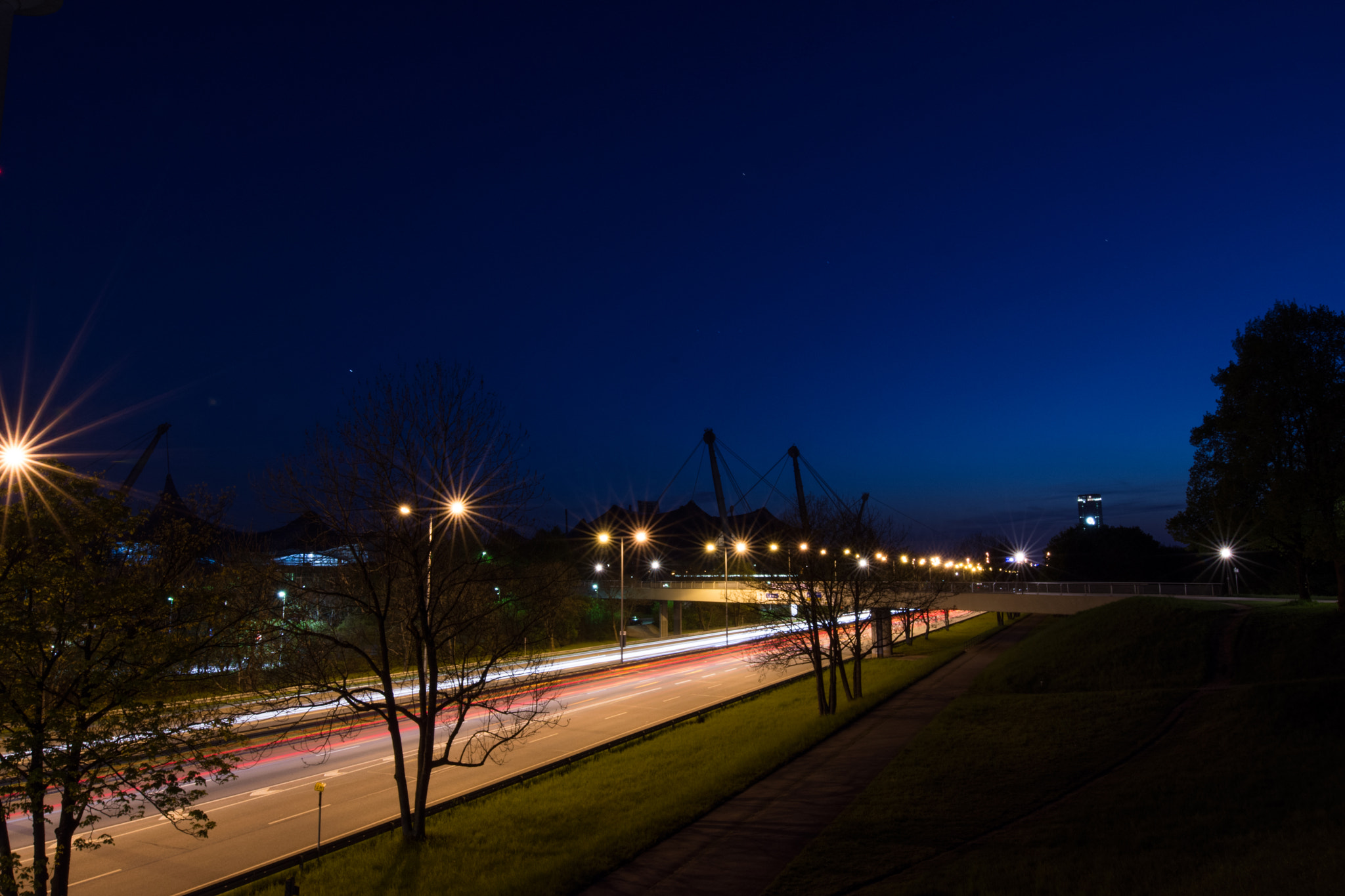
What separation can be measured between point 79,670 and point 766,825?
11139 millimetres

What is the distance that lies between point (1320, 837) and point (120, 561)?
20819 millimetres

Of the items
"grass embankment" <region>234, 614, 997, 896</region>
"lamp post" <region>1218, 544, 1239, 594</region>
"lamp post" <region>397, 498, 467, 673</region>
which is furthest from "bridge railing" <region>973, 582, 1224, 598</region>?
"lamp post" <region>397, 498, 467, 673</region>

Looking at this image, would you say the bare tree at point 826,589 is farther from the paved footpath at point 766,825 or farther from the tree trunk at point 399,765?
the tree trunk at point 399,765

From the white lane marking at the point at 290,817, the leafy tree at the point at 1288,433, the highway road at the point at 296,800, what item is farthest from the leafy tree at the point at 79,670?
the leafy tree at the point at 1288,433

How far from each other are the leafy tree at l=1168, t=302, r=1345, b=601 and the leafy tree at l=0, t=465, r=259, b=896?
3343cm

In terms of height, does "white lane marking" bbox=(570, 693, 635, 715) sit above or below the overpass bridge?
below

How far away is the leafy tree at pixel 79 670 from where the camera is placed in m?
8.41

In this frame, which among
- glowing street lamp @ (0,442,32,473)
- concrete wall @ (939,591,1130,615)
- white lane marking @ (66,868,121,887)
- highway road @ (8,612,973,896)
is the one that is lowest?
highway road @ (8,612,973,896)

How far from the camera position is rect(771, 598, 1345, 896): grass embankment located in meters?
10.5

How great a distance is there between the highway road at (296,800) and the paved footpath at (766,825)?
22.6 ft

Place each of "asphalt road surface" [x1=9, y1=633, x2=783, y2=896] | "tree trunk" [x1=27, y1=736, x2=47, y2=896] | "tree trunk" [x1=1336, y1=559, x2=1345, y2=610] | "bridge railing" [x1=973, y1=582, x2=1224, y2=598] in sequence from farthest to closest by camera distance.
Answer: "bridge railing" [x1=973, y1=582, x2=1224, y2=598]
"tree trunk" [x1=1336, y1=559, x2=1345, y2=610]
"asphalt road surface" [x1=9, y1=633, x2=783, y2=896]
"tree trunk" [x1=27, y1=736, x2=47, y2=896]

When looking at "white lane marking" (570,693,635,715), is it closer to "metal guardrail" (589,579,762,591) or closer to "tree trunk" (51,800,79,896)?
"tree trunk" (51,800,79,896)

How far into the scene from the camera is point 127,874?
1300cm

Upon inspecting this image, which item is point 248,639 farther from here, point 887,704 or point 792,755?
point 887,704
